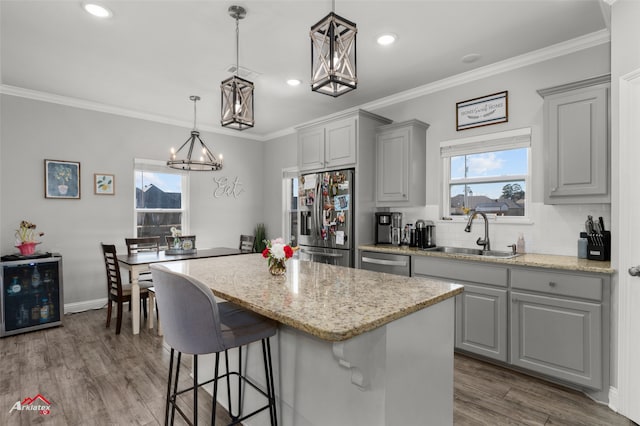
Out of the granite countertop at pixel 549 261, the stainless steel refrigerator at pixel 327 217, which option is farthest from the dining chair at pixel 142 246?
the granite countertop at pixel 549 261

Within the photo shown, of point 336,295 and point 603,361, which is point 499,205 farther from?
point 336,295

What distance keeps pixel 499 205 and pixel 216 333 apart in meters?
3.05

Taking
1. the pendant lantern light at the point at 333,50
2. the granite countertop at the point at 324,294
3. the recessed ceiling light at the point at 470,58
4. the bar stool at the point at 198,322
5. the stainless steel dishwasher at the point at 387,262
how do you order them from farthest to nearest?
the stainless steel dishwasher at the point at 387,262
the recessed ceiling light at the point at 470,58
the pendant lantern light at the point at 333,50
the bar stool at the point at 198,322
the granite countertop at the point at 324,294

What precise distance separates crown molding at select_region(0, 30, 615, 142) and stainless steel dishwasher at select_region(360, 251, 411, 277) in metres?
1.83

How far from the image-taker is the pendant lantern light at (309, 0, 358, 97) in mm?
1593

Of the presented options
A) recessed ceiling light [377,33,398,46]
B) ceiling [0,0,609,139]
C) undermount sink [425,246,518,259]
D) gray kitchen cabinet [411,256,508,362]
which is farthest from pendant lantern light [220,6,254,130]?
undermount sink [425,246,518,259]

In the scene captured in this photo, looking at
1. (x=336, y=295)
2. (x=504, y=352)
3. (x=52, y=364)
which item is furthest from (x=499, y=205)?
(x=52, y=364)

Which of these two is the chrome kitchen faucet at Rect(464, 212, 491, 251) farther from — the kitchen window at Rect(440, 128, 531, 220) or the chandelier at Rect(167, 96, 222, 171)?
the chandelier at Rect(167, 96, 222, 171)

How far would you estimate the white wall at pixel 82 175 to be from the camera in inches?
159

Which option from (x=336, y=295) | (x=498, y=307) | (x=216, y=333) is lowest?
(x=498, y=307)

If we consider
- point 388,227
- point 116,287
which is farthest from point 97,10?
point 388,227

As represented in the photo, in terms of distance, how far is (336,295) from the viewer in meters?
1.56

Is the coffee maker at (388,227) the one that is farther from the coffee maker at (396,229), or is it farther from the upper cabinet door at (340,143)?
the upper cabinet door at (340,143)

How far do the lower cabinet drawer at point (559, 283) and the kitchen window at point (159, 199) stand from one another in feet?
15.2
